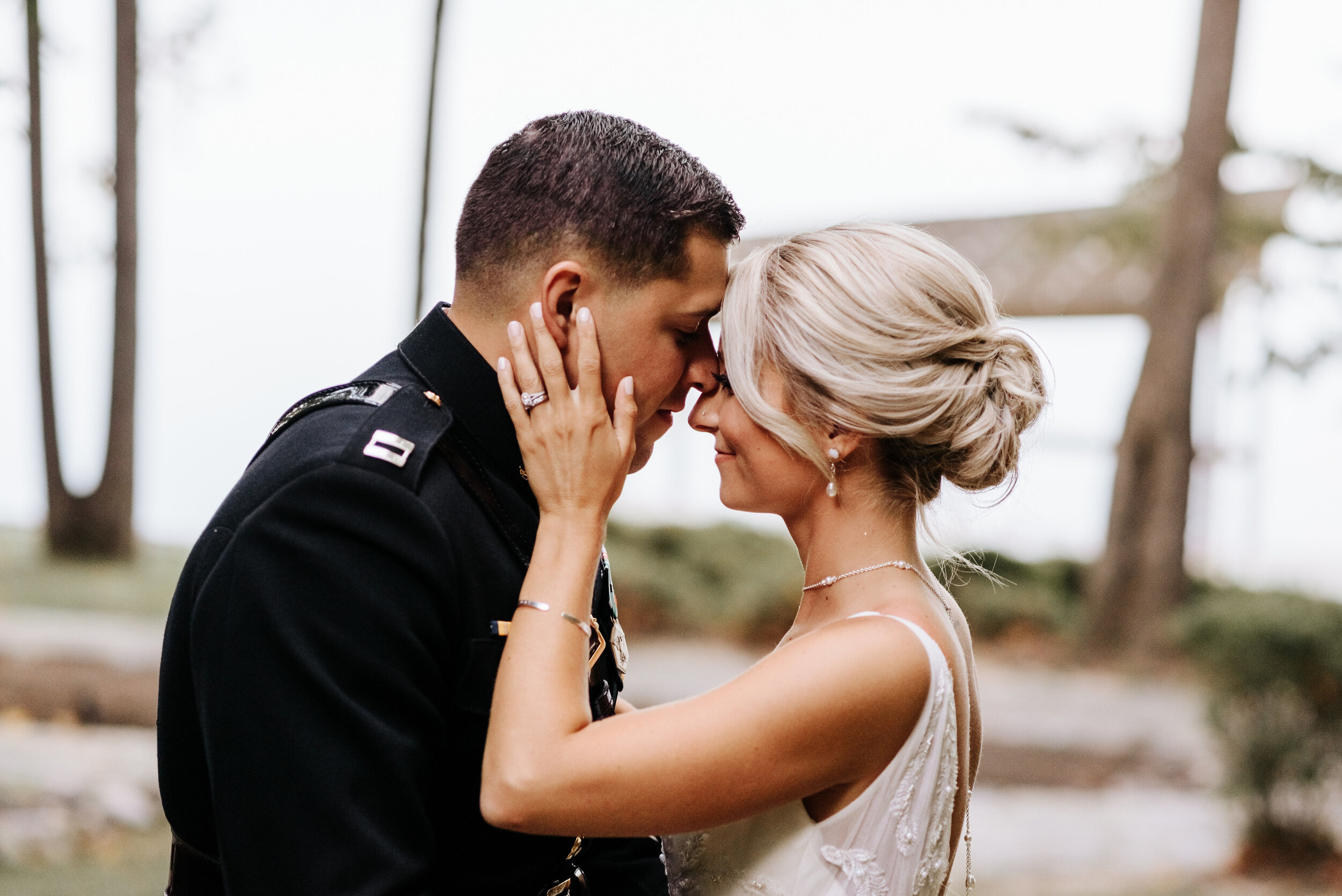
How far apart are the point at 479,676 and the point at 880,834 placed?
0.79 meters

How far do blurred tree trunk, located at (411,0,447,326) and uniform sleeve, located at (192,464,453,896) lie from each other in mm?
4276

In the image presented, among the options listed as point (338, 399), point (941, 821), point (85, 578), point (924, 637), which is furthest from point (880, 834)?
point (85, 578)

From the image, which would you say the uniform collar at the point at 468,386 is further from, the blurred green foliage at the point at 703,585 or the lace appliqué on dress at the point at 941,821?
the blurred green foliage at the point at 703,585

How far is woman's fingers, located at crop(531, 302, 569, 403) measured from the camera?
69.0 inches

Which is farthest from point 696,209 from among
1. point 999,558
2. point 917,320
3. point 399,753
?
point 999,558

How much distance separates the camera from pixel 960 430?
6.67 ft

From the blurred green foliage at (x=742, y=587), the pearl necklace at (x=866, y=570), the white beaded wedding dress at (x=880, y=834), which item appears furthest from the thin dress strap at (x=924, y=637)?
the blurred green foliage at (x=742, y=587)

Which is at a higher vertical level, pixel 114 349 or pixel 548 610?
pixel 548 610

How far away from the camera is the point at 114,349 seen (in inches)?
221

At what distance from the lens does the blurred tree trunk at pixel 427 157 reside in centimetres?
569

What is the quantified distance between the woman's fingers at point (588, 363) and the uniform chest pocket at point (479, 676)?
41 centimetres

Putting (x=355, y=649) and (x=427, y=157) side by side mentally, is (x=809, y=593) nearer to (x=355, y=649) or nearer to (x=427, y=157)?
(x=355, y=649)

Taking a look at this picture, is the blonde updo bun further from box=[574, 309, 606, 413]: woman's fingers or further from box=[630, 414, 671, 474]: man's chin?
box=[574, 309, 606, 413]: woman's fingers

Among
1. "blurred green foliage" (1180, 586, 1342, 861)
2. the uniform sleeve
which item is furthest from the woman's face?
"blurred green foliage" (1180, 586, 1342, 861)
